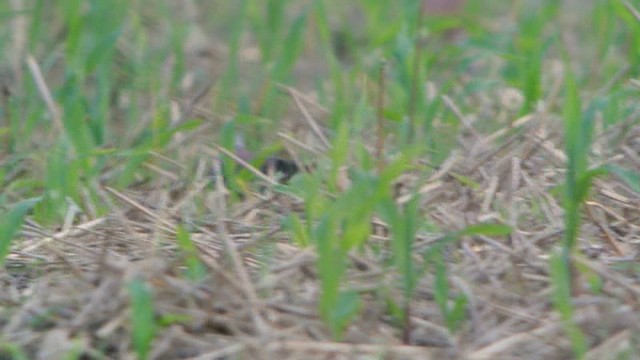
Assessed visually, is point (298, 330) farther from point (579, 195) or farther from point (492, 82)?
point (492, 82)

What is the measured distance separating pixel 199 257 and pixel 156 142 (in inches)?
34.8

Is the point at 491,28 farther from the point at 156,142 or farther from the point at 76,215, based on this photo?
the point at 76,215

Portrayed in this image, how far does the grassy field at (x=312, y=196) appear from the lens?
222cm

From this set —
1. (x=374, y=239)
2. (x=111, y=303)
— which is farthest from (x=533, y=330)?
(x=111, y=303)

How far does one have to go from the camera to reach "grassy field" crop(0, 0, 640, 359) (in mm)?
2221

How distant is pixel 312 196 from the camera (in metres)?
2.56

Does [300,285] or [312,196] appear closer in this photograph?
[300,285]

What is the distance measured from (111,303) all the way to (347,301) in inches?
15.9

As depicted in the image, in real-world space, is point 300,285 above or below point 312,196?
below

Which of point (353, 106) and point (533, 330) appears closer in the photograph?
point (533, 330)

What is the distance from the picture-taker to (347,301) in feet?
7.30

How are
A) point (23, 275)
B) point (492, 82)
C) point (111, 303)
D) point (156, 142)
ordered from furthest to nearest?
point (492, 82), point (156, 142), point (23, 275), point (111, 303)

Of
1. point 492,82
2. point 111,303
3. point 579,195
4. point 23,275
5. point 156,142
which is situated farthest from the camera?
point 492,82

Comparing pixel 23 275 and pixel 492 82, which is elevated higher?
pixel 492 82
